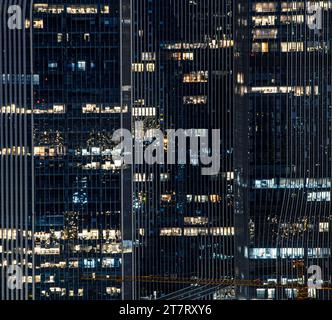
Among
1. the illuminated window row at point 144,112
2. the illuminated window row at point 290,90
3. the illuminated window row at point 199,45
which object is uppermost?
the illuminated window row at point 199,45

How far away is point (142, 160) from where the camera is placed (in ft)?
169

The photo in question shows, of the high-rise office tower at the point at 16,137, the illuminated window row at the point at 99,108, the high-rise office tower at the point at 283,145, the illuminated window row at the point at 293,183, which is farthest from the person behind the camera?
the illuminated window row at the point at 99,108

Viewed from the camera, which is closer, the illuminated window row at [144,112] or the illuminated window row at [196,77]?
the illuminated window row at [196,77]

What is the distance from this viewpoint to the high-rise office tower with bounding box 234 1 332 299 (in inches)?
1882

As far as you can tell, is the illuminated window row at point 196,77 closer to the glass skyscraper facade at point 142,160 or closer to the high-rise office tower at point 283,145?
the glass skyscraper facade at point 142,160

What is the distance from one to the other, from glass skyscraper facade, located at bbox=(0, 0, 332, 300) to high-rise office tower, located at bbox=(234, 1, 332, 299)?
0.10 m

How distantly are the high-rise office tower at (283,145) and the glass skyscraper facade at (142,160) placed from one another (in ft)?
0.32

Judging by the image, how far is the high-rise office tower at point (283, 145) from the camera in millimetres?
47812

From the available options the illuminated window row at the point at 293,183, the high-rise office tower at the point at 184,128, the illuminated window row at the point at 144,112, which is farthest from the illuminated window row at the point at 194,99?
the illuminated window row at the point at 293,183

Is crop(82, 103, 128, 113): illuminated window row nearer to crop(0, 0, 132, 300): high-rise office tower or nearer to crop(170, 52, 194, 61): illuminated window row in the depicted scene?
crop(0, 0, 132, 300): high-rise office tower

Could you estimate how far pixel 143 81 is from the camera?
50.5 meters

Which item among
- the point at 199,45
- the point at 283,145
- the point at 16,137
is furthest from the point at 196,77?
the point at 16,137

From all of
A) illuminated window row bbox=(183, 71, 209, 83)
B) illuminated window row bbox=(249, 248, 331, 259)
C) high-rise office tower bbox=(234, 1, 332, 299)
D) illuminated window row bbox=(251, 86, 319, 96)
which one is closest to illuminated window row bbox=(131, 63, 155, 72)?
illuminated window row bbox=(183, 71, 209, 83)
